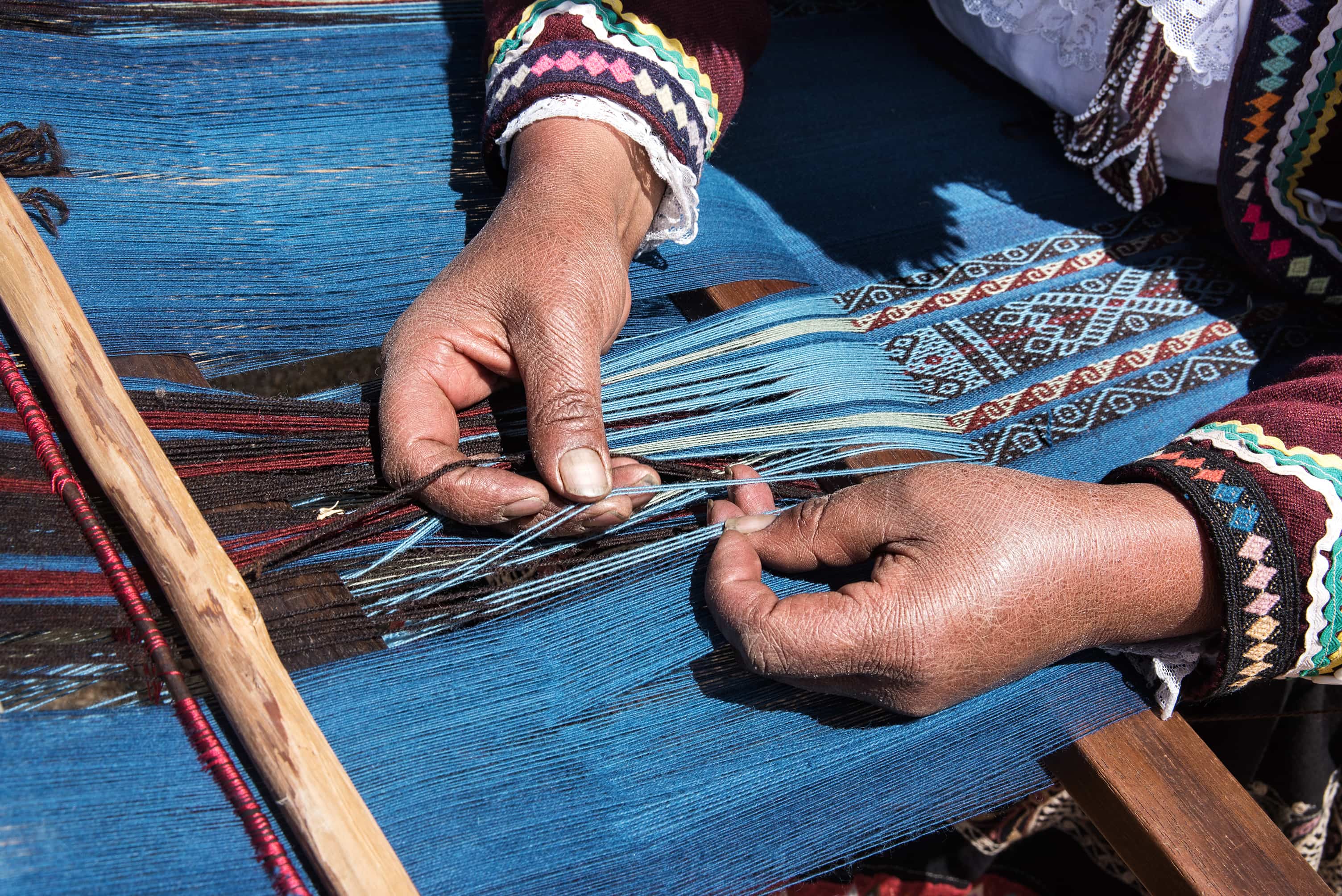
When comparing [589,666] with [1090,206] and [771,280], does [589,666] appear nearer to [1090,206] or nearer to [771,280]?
[771,280]

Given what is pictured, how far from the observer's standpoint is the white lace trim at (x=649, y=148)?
152 centimetres

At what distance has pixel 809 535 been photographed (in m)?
1.19

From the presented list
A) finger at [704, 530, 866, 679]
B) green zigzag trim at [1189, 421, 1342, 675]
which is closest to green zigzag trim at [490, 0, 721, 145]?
finger at [704, 530, 866, 679]

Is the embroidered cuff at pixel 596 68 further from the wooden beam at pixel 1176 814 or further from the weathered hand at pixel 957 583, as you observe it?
the wooden beam at pixel 1176 814

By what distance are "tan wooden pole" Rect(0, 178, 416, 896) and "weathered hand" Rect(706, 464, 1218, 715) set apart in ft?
1.56

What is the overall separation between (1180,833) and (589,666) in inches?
28.8

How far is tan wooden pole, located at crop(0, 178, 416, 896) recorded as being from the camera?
84 cm

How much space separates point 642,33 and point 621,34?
0.12ft

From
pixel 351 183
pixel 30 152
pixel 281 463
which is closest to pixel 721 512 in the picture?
pixel 281 463

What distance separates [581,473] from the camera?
1.14 metres

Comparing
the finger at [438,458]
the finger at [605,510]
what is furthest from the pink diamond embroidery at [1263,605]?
the finger at [438,458]

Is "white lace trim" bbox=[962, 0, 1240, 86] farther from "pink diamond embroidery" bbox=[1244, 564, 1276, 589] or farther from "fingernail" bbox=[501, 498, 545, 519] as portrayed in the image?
"fingernail" bbox=[501, 498, 545, 519]

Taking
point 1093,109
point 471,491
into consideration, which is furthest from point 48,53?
point 1093,109

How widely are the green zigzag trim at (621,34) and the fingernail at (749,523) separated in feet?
2.68
